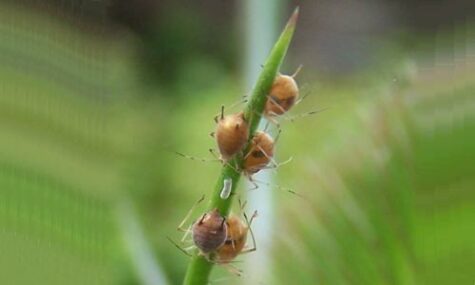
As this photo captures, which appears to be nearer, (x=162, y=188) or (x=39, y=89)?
(x=39, y=89)

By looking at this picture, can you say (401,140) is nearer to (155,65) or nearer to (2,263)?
(2,263)

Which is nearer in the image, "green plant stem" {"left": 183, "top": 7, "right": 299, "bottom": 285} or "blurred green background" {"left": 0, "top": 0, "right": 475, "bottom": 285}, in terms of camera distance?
"green plant stem" {"left": 183, "top": 7, "right": 299, "bottom": 285}

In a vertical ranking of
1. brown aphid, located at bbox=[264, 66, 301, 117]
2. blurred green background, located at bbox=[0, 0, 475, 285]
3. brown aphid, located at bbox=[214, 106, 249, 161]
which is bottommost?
blurred green background, located at bbox=[0, 0, 475, 285]

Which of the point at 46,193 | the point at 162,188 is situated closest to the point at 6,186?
the point at 46,193

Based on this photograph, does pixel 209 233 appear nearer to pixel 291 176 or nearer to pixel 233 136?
pixel 233 136

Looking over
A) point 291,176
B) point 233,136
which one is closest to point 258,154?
point 233,136

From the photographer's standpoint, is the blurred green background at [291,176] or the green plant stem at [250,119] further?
the blurred green background at [291,176]

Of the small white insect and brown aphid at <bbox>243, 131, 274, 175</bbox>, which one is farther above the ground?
brown aphid at <bbox>243, 131, 274, 175</bbox>
